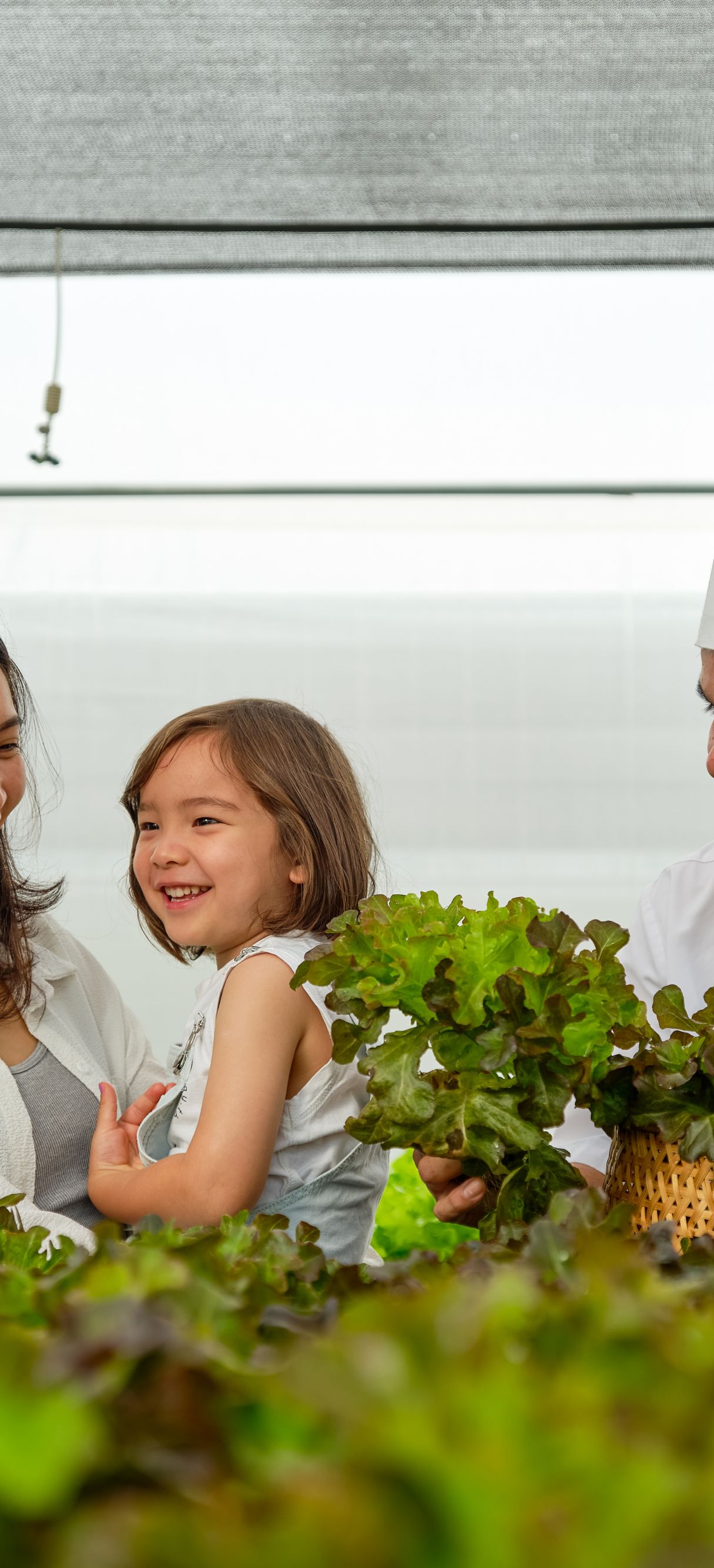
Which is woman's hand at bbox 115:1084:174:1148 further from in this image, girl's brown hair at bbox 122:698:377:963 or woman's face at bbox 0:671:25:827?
woman's face at bbox 0:671:25:827

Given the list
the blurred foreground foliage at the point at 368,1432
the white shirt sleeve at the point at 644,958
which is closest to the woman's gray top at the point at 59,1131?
the white shirt sleeve at the point at 644,958

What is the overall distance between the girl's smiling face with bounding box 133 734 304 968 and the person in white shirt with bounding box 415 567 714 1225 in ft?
1.16

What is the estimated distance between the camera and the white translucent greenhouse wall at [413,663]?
2.24 m

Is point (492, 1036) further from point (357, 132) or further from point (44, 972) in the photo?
point (357, 132)

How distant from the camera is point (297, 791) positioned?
1215mm

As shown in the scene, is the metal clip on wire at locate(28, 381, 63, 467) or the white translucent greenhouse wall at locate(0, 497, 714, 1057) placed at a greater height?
the metal clip on wire at locate(28, 381, 63, 467)

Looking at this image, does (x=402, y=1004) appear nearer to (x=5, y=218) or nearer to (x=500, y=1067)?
(x=500, y=1067)

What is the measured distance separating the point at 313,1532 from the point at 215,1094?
81 centimetres

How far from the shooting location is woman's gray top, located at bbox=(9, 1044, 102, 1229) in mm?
1131

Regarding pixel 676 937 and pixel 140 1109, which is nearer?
pixel 140 1109

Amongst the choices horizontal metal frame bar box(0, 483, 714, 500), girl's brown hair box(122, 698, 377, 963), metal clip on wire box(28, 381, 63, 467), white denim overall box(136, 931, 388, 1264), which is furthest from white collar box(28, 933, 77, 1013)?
horizontal metal frame bar box(0, 483, 714, 500)

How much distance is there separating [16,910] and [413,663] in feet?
3.76

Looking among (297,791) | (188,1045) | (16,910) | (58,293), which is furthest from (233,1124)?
(58,293)

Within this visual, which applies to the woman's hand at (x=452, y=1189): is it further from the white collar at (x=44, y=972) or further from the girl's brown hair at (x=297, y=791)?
the white collar at (x=44, y=972)
